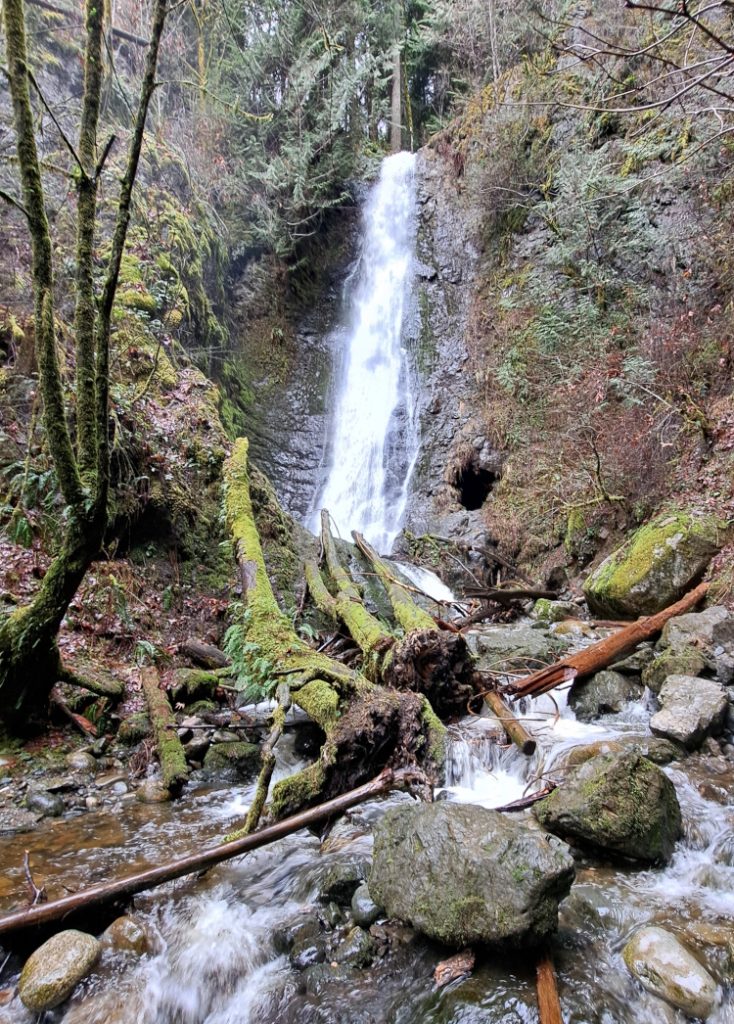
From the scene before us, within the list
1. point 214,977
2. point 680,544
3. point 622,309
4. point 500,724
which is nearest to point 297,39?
point 622,309

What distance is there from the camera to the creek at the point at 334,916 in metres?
2.11

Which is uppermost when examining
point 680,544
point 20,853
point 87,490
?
point 87,490

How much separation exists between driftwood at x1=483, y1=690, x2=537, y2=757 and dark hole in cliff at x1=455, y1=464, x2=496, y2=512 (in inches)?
317

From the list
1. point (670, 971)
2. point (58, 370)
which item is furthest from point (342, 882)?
point (58, 370)

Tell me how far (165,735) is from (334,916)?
2.03 m

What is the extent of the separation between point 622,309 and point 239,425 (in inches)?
342

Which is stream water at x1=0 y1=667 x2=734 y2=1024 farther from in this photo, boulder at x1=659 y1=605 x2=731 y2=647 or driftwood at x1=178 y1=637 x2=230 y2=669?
driftwood at x1=178 y1=637 x2=230 y2=669

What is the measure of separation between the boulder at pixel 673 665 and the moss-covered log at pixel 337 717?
230 centimetres

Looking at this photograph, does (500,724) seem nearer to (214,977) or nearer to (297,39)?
(214,977)

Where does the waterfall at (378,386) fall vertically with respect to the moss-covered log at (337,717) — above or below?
above

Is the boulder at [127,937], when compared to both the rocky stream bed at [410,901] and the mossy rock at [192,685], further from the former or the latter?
the mossy rock at [192,685]

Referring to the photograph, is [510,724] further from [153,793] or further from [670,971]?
[153,793]

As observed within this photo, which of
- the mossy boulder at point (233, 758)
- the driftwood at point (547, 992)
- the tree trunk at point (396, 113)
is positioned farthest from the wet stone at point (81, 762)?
the tree trunk at point (396, 113)

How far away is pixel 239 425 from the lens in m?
12.8
